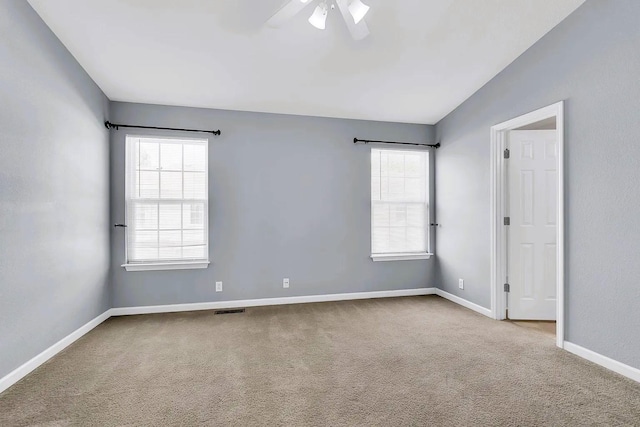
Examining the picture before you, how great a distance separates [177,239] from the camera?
12.4 ft

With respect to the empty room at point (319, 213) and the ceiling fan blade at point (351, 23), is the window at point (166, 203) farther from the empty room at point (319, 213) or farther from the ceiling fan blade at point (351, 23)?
the ceiling fan blade at point (351, 23)

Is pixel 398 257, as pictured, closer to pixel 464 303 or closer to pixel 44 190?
pixel 464 303

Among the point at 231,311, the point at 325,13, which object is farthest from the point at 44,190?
the point at 325,13

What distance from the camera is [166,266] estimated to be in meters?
3.70

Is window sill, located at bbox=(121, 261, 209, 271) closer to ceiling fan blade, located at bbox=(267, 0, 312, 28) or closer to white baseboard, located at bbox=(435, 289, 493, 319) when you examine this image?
ceiling fan blade, located at bbox=(267, 0, 312, 28)

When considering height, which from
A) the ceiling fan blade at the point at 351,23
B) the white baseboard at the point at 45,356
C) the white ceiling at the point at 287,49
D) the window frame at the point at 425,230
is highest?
the white ceiling at the point at 287,49

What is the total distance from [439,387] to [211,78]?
3.42m

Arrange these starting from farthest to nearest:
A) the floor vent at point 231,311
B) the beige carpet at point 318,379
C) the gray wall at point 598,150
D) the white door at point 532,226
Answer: the floor vent at point 231,311
the white door at point 532,226
the gray wall at point 598,150
the beige carpet at point 318,379

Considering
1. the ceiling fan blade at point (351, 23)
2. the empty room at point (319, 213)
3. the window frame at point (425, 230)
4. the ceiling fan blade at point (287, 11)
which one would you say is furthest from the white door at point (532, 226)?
the ceiling fan blade at point (287, 11)

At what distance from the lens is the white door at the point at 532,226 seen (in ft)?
11.2

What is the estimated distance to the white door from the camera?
3402 millimetres

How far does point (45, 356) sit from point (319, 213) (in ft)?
9.72

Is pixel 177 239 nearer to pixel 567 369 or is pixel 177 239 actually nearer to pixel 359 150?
pixel 359 150

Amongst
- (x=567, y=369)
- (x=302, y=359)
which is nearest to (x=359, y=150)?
(x=302, y=359)
